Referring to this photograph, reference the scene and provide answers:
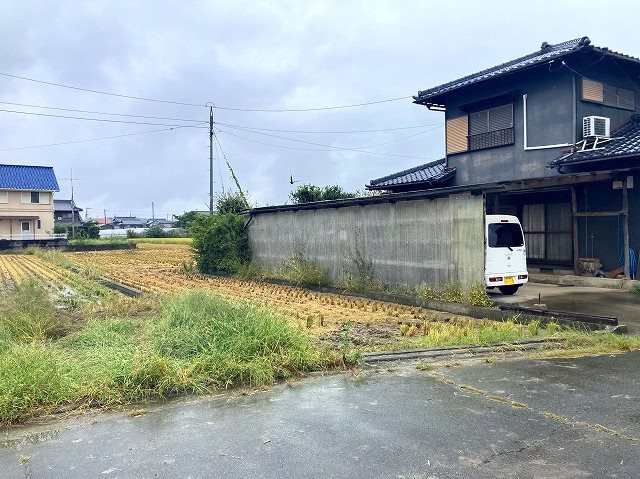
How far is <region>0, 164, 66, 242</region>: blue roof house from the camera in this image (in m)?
45.4

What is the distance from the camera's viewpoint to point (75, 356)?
6145 mm

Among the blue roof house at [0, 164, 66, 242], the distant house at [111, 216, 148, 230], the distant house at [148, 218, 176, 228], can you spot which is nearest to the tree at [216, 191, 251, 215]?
the blue roof house at [0, 164, 66, 242]

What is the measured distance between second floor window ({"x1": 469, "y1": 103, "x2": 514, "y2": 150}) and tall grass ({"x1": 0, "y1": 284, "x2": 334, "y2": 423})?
36.9 ft

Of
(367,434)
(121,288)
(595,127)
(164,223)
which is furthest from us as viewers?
(164,223)

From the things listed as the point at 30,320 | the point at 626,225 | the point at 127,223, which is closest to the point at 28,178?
the point at 30,320

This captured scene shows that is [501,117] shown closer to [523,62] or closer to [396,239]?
[523,62]

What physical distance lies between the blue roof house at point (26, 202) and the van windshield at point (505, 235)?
139 ft

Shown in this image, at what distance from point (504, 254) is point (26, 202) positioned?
46246mm

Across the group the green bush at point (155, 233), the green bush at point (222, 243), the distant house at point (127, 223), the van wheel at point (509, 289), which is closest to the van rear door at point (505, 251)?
the van wheel at point (509, 289)

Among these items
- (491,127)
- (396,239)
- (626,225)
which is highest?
(491,127)

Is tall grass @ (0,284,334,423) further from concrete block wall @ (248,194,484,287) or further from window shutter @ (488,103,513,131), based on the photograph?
window shutter @ (488,103,513,131)

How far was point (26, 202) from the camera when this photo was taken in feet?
153

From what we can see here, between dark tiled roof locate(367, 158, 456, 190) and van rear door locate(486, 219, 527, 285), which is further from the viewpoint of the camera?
dark tiled roof locate(367, 158, 456, 190)

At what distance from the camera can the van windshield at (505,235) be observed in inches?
438
